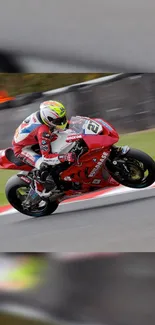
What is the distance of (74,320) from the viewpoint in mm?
2031

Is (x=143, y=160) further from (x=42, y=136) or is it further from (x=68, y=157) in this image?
(x=42, y=136)

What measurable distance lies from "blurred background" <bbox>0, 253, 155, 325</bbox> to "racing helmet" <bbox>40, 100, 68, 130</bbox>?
0.52 meters

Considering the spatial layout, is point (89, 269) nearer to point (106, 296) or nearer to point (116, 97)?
point (106, 296)

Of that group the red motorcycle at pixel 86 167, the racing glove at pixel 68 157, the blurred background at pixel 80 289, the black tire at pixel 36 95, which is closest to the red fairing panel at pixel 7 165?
the red motorcycle at pixel 86 167

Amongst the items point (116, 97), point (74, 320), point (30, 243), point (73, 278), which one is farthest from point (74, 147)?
point (74, 320)

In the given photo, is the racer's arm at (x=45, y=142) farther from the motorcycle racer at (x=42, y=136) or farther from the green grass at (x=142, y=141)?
the green grass at (x=142, y=141)

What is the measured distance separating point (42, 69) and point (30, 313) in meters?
0.97

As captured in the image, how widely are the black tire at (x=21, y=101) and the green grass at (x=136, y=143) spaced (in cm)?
27

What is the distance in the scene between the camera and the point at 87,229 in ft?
6.52

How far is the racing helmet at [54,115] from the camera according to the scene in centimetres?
194

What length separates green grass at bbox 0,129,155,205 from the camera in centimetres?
198

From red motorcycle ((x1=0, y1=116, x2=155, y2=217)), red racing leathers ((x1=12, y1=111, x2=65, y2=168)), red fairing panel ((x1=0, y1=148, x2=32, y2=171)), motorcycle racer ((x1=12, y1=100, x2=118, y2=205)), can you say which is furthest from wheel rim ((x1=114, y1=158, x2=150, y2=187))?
red fairing panel ((x1=0, y1=148, x2=32, y2=171))

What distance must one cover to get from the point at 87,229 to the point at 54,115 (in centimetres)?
46

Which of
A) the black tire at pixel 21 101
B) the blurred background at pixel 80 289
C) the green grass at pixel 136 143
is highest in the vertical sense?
the black tire at pixel 21 101
